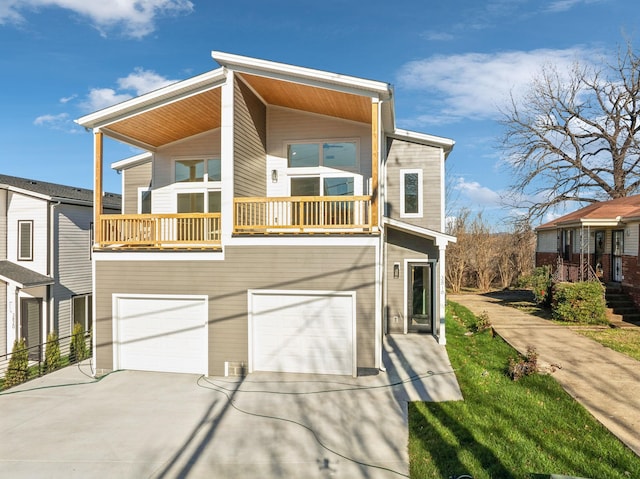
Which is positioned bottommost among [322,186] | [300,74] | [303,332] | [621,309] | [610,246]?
[621,309]

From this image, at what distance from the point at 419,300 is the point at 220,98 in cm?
764

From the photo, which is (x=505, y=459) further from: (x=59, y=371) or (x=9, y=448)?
(x=59, y=371)

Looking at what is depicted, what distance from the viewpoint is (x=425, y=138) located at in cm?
1111

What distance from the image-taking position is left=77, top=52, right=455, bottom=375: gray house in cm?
785

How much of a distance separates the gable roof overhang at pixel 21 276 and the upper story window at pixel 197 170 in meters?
5.67

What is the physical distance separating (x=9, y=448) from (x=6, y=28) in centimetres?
1588

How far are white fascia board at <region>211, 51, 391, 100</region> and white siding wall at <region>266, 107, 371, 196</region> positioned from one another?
1900mm

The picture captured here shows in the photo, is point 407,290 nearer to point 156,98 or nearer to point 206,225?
point 206,225

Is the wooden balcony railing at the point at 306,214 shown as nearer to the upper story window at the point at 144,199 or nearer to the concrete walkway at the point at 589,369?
the upper story window at the point at 144,199

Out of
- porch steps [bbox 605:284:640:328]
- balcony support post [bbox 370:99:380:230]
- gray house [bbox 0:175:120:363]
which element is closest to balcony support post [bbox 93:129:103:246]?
gray house [bbox 0:175:120:363]

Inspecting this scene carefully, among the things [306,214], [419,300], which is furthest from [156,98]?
[419,300]

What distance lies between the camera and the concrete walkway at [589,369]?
221 inches

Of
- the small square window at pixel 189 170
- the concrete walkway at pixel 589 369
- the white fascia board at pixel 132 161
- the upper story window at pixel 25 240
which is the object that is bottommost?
the concrete walkway at pixel 589 369

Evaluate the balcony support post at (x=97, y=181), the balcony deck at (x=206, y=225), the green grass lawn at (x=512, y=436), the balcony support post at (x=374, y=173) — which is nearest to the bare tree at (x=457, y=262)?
the balcony deck at (x=206, y=225)
